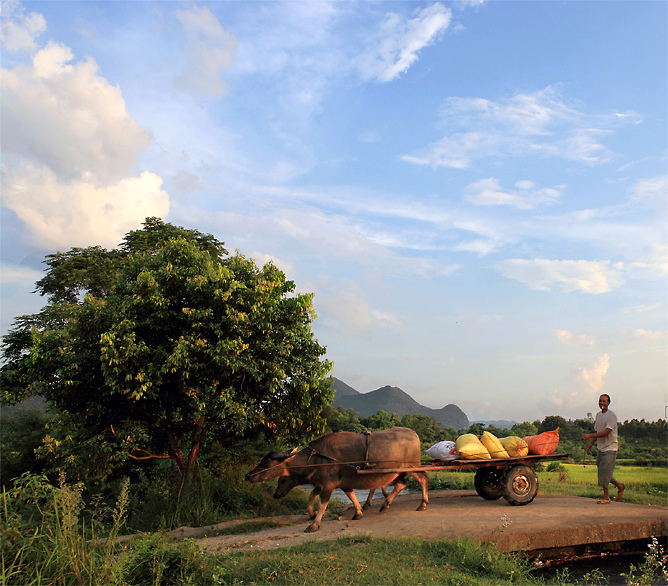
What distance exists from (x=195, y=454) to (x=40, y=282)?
45.2 ft

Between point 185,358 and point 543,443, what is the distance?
785 cm

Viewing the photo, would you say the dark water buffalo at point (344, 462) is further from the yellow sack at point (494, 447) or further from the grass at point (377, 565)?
the grass at point (377, 565)

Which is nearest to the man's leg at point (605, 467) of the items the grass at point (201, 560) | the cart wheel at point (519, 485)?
the cart wheel at point (519, 485)

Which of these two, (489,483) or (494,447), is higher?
(494,447)

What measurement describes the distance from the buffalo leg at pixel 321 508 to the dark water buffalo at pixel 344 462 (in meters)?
0.02

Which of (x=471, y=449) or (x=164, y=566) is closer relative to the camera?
(x=164, y=566)

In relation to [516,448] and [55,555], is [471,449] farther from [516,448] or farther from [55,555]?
[55,555]

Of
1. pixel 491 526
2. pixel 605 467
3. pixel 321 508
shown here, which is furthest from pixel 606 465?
pixel 321 508

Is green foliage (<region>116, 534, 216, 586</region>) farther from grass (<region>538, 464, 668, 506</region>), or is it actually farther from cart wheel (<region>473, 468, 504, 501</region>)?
grass (<region>538, 464, 668, 506</region>)

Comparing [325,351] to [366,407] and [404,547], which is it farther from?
[366,407]

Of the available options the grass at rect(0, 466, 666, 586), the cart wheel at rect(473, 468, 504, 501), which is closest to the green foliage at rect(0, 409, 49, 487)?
the grass at rect(0, 466, 666, 586)

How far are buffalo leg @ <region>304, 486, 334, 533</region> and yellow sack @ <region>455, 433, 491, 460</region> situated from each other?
2.70 meters

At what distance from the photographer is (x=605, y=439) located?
10.2m

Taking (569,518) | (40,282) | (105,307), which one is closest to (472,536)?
(569,518)
